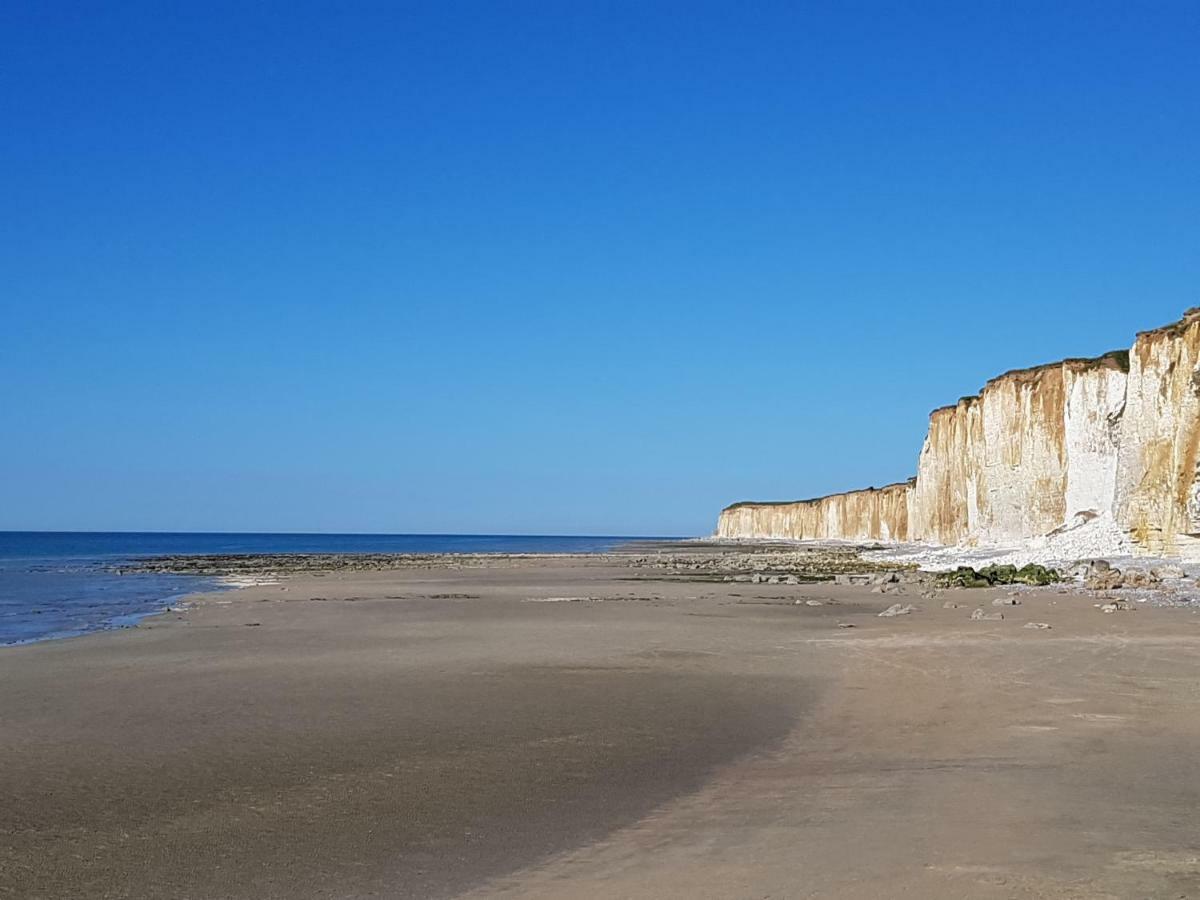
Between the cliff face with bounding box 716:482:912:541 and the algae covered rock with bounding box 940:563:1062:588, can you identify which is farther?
the cliff face with bounding box 716:482:912:541

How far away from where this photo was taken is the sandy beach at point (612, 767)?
558 centimetres

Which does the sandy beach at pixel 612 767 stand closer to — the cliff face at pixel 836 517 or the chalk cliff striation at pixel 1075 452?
the chalk cliff striation at pixel 1075 452

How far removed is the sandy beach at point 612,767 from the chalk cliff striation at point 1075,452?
20.3 meters

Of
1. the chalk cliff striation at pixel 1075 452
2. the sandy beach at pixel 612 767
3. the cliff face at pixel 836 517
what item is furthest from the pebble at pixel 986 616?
the cliff face at pixel 836 517

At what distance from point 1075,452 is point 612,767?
45.8 metres

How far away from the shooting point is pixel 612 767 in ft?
27.1

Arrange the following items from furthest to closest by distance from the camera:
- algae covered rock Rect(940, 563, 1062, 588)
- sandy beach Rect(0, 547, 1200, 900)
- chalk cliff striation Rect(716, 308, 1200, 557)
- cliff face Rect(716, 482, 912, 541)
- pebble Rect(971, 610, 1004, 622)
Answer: cliff face Rect(716, 482, 912, 541) → chalk cliff striation Rect(716, 308, 1200, 557) → algae covered rock Rect(940, 563, 1062, 588) → pebble Rect(971, 610, 1004, 622) → sandy beach Rect(0, 547, 1200, 900)

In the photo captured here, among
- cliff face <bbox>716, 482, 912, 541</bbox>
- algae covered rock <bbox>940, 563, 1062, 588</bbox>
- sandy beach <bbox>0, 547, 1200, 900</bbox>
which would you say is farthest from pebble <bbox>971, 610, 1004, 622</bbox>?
cliff face <bbox>716, 482, 912, 541</bbox>

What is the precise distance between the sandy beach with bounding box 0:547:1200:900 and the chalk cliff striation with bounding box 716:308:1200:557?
2029 centimetres

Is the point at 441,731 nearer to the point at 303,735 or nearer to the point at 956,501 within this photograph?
the point at 303,735

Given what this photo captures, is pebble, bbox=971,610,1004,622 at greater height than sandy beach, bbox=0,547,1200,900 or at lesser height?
greater

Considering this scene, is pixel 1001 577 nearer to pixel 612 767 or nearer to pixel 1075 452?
pixel 1075 452

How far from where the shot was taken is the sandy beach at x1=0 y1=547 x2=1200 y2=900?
5.58 metres

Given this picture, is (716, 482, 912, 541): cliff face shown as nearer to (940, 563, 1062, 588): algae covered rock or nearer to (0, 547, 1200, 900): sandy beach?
(940, 563, 1062, 588): algae covered rock
